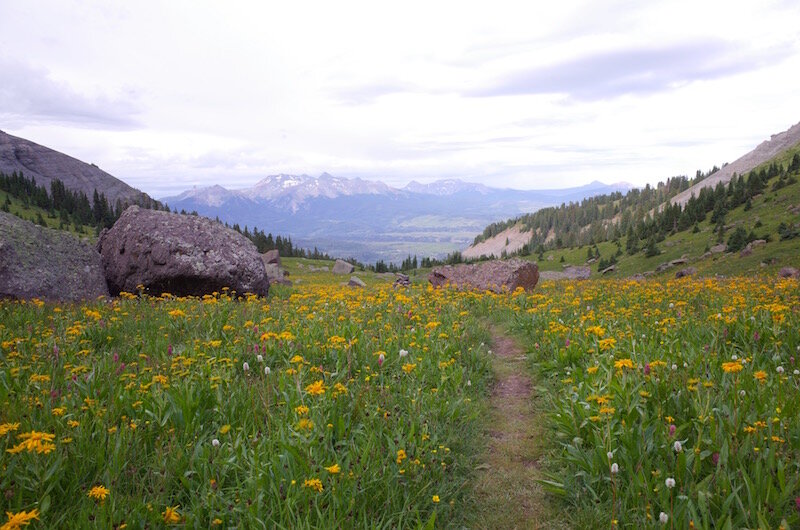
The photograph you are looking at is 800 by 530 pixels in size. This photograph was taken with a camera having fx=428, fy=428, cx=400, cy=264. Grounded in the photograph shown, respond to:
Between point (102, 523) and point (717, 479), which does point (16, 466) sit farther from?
point (717, 479)

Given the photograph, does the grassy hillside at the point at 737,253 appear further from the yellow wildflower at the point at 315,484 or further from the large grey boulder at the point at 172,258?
the yellow wildflower at the point at 315,484

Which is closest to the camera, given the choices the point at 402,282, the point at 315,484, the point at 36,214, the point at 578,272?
the point at 315,484

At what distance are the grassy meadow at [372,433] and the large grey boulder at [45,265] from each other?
18.7 feet

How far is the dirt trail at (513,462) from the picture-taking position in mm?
4535

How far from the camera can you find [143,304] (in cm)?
1287

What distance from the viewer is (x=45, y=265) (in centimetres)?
1388

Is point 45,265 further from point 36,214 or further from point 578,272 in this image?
point 36,214

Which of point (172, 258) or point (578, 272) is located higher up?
point (172, 258)

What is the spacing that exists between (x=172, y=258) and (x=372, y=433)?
15.2m

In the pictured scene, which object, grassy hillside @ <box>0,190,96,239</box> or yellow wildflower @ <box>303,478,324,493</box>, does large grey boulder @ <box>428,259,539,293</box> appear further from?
grassy hillside @ <box>0,190,96,239</box>

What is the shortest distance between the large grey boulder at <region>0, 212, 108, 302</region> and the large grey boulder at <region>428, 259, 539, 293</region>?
14877mm

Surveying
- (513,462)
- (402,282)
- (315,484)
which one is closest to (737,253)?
(402,282)

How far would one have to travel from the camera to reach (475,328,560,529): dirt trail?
4535 millimetres

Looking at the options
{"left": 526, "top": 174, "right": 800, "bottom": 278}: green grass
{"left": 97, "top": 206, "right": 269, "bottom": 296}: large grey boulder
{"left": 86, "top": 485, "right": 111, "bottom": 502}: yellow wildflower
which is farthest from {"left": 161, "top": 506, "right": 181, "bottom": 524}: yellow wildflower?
{"left": 526, "top": 174, "right": 800, "bottom": 278}: green grass
